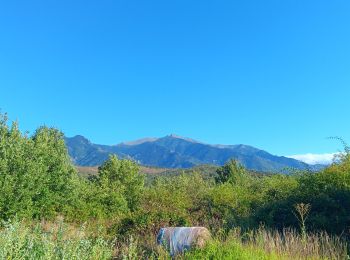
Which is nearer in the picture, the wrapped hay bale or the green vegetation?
the green vegetation

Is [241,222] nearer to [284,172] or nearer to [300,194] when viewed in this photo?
[300,194]

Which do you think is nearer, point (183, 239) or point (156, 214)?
point (183, 239)

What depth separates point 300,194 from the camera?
1806 centimetres

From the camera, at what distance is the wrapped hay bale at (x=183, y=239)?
10.7m

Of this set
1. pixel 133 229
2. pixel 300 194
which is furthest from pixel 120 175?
pixel 300 194

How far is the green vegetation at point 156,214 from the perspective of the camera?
9.17 m

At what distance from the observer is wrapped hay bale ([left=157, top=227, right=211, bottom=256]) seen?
10.7m

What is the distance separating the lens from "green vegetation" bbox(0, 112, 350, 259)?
9.17 meters

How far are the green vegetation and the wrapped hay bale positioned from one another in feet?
1.33

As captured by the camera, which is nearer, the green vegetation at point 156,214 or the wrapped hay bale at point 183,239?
the green vegetation at point 156,214

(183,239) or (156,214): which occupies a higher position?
(156,214)

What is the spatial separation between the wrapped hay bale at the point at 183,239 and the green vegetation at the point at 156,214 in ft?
1.33

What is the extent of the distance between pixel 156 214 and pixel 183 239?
9786mm

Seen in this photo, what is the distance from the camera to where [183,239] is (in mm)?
11031
